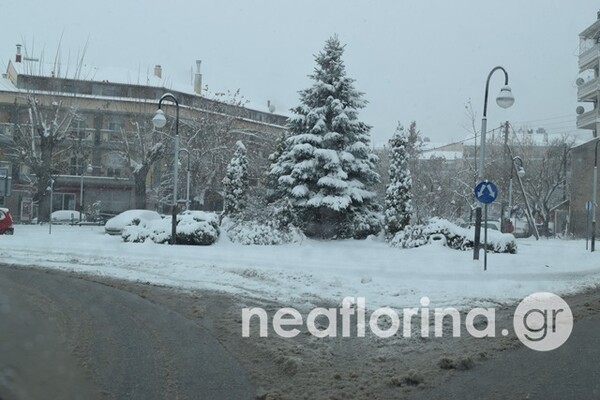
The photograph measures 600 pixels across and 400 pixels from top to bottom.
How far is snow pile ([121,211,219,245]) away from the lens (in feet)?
76.5

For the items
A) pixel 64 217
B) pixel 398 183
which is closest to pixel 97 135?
pixel 64 217

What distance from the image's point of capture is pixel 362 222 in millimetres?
27031

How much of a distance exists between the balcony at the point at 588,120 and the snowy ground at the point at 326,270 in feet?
103

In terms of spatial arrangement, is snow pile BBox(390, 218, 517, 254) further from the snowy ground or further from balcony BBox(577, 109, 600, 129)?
balcony BBox(577, 109, 600, 129)

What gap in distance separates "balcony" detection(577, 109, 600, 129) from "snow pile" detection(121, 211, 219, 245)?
→ 38.1 metres

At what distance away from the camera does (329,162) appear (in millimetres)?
26172

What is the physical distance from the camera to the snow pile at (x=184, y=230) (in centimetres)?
2333

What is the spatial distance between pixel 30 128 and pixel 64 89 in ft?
13.3

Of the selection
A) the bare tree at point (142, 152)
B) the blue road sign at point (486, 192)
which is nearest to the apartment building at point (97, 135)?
the bare tree at point (142, 152)

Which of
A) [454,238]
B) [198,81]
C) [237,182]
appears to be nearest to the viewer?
[454,238]

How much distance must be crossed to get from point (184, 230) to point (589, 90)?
41936 mm

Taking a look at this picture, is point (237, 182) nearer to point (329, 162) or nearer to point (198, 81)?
point (329, 162)

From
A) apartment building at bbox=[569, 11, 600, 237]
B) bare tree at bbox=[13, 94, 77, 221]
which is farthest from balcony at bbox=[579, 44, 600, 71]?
bare tree at bbox=[13, 94, 77, 221]

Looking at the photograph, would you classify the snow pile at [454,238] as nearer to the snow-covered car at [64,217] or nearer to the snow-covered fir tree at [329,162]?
the snow-covered fir tree at [329,162]
